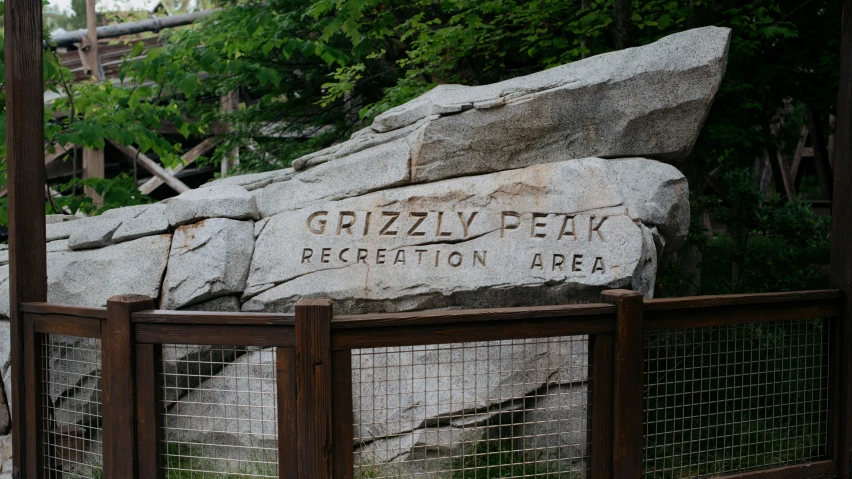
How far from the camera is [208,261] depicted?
218 inches

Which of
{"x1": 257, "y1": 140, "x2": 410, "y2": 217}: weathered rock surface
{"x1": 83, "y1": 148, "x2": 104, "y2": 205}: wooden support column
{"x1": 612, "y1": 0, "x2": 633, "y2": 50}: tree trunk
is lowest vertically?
{"x1": 257, "y1": 140, "x2": 410, "y2": 217}: weathered rock surface

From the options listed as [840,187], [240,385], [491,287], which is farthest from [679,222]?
[240,385]

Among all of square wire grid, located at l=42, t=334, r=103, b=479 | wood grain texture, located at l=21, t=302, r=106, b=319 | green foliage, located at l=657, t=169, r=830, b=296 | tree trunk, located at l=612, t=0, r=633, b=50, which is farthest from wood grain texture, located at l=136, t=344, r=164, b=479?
tree trunk, located at l=612, t=0, r=633, b=50

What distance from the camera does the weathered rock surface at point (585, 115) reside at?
5.66 metres

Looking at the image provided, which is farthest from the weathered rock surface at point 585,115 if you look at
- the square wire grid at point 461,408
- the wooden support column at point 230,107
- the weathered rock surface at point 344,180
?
the wooden support column at point 230,107

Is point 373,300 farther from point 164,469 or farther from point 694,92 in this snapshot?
point 694,92

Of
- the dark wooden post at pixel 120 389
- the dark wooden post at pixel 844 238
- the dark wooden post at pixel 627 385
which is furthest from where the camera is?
the dark wooden post at pixel 844 238

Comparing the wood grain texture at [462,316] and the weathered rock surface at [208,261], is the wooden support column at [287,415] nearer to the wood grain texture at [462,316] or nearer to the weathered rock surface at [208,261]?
the wood grain texture at [462,316]

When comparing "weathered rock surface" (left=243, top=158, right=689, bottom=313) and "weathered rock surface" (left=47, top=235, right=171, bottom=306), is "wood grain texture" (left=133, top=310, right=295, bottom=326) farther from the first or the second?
"weathered rock surface" (left=47, top=235, right=171, bottom=306)

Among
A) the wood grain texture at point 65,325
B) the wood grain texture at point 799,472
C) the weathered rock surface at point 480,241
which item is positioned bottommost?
the wood grain texture at point 799,472

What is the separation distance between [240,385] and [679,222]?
347cm

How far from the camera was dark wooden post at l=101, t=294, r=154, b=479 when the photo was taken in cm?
379

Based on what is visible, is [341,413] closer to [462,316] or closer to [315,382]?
[315,382]

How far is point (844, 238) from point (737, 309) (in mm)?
1007
